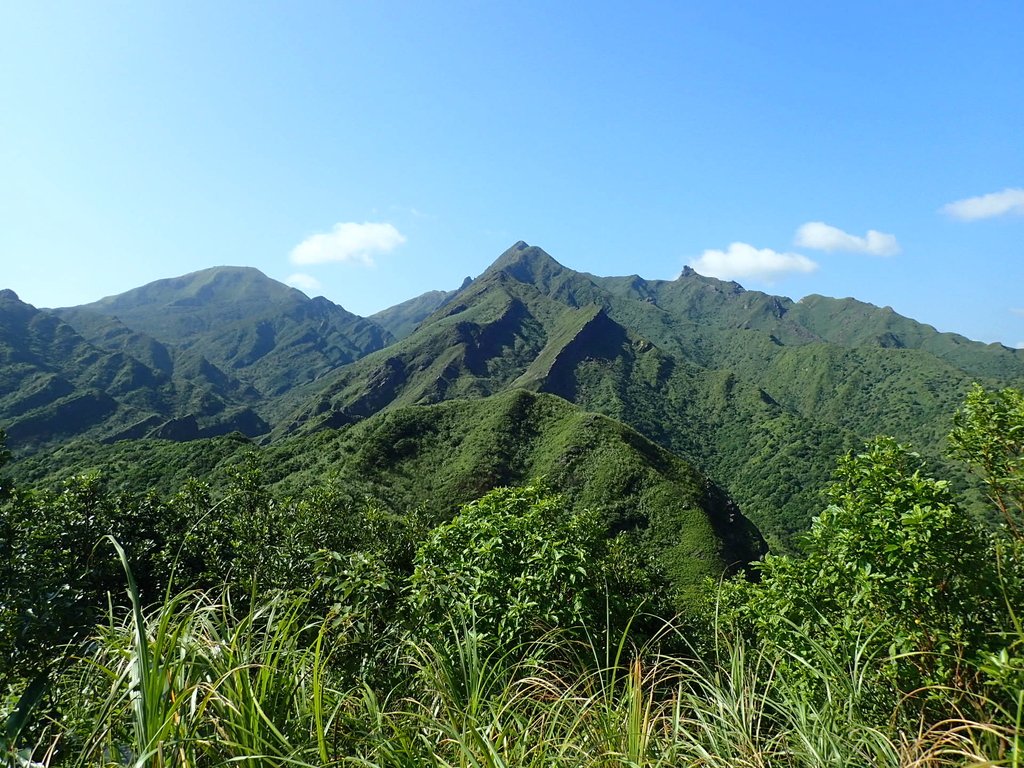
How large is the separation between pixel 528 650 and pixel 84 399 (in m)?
194

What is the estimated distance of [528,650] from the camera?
4.61m

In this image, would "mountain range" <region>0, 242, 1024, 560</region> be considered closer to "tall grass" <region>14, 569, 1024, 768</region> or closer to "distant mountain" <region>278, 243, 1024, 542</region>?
"distant mountain" <region>278, 243, 1024, 542</region>

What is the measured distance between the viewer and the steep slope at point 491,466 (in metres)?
70.0

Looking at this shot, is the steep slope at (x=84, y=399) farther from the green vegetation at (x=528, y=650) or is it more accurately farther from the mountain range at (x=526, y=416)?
the green vegetation at (x=528, y=650)

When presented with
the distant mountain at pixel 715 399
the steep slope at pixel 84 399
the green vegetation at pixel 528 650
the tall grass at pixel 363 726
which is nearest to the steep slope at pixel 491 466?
the distant mountain at pixel 715 399

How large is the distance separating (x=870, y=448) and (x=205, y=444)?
273 ft

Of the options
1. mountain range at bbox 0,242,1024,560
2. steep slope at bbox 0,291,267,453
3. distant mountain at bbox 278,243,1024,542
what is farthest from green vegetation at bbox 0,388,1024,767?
steep slope at bbox 0,291,267,453

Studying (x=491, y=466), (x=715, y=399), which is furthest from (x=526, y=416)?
(x=715, y=399)

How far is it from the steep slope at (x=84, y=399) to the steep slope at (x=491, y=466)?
6413cm

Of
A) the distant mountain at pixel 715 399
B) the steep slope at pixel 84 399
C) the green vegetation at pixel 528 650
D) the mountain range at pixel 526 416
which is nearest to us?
the green vegetation at pixel 528 650

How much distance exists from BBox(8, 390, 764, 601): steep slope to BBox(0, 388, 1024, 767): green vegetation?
58.6 meters

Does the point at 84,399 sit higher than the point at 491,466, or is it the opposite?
the point at 84,399

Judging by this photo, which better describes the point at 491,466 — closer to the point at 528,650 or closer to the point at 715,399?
the point at 528,650

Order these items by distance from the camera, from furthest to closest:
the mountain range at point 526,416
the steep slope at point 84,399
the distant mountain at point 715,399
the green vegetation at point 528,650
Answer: the steep slope at point 84,399
the distant mountain at point 715,399
the mountain range at point 526,416
the green vegetation at point 528,650
